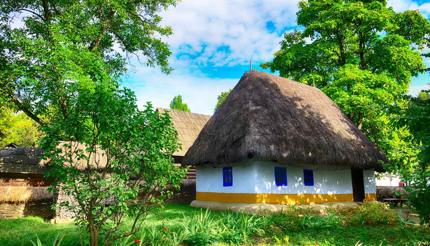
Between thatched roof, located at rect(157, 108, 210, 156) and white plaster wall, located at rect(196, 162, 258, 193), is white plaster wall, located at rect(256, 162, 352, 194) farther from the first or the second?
thatched roof, located at rect(157, 108, 210, 156)

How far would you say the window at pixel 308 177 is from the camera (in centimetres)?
1561

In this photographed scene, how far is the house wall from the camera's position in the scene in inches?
552

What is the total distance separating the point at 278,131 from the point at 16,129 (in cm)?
3025

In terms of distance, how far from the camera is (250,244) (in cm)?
797

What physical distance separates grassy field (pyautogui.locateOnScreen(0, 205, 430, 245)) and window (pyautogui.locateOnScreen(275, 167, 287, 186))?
8.62 feet

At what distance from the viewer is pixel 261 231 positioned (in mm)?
9055

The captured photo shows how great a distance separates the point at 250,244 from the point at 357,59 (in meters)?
17.0

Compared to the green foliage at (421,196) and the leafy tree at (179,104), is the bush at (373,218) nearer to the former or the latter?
the green foliage at (421,196)

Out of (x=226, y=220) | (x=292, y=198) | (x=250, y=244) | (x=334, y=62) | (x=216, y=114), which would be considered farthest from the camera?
(x=334, y=62)

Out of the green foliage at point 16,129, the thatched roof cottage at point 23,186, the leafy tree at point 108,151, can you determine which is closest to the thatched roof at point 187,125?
the thatched roof cottage at point 23,186

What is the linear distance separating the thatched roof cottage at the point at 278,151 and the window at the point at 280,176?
0.04 m

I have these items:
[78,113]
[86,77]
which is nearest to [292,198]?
[86,77]

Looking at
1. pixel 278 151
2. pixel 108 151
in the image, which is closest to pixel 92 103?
pixel 108 151

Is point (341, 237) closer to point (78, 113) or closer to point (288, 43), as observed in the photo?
point (78, 113)
